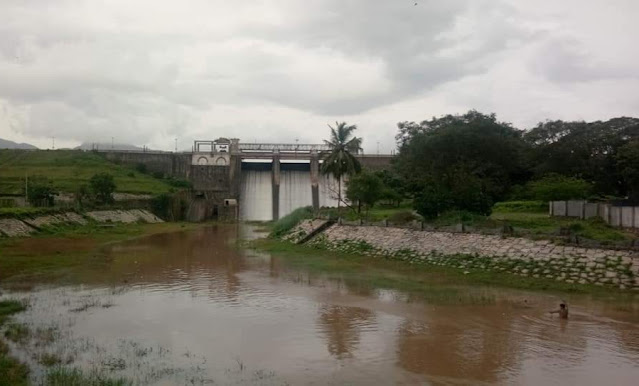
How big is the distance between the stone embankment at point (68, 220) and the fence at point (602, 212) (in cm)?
3600

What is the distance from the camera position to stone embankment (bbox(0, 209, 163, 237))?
38359 mm

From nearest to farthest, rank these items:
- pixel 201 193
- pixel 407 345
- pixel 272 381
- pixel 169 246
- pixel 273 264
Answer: pixel 272 381 < pixel 407 345 < pixel 273 264 < pixel 169 246 < pixel 201 193

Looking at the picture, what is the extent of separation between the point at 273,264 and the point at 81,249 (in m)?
13.5

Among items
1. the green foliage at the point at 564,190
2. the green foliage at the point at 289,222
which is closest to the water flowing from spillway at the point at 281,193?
the green foliage at the point at 289,222

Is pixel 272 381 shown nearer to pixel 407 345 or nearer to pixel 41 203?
pixel 407 345

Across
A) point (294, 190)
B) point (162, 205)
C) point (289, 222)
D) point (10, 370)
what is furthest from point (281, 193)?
point (10, 370)

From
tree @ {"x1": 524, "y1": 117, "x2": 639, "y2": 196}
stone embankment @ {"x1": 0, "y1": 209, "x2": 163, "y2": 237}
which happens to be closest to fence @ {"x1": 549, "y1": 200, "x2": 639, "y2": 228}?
tree @ {"x1": 524, "y1": 117, "x2": 639, "y2": 196}

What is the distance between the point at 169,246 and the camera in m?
38.9

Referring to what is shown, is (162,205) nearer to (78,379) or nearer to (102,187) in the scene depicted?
(102,187)

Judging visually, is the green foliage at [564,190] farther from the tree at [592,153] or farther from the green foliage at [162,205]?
the green foliage at [162,205]

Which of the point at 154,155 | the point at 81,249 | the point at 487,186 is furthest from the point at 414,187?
the point at 154,155

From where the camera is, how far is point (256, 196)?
73.9 metres

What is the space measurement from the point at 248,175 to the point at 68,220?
3232 centimetres

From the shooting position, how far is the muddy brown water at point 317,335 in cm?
1150
